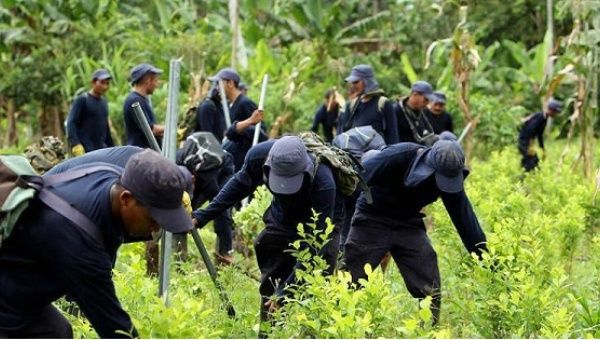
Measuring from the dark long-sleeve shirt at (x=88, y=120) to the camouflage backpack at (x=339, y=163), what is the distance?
4689 mm

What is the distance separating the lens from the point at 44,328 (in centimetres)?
438

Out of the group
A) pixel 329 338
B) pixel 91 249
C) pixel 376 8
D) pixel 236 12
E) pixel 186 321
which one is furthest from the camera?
pixel 376 8

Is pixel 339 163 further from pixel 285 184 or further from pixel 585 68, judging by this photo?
pixel 585 68

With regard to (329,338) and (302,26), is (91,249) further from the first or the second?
(302,26)

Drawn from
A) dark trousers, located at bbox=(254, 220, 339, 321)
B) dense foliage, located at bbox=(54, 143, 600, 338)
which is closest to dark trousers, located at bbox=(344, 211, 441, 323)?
dense foliage, located at bbox=(54, 143, 600, 338)

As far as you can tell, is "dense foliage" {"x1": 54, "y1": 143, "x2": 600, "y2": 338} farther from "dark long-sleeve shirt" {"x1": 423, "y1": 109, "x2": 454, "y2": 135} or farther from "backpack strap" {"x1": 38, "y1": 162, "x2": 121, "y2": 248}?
"dark long-sleeve shirt" {"x1": 423, "y1": 109, "x2": 454, "y2": 135}

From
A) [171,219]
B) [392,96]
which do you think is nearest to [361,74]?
[171,219]

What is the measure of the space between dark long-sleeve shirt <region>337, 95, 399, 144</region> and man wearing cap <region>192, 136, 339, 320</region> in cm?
360

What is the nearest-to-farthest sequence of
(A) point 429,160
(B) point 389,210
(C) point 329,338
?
(C) point 329,338, (A) point 429,160, (B) point 389,210

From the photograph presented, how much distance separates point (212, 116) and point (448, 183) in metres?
4.93

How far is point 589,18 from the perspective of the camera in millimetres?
15125

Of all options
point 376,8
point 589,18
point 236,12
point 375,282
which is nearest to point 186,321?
point 375,282

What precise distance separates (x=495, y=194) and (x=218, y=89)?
2981 millimetres

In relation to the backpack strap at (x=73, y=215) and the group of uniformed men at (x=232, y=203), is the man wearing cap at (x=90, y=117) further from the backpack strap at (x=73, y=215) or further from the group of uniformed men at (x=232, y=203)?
the backpack strap at (x=73, y=215)
